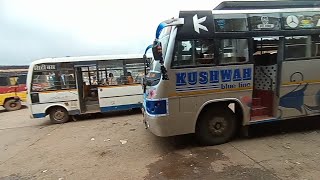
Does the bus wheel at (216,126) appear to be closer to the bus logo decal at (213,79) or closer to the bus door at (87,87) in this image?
the bus logo decal at (213,79)

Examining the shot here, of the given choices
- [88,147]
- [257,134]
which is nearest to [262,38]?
[257,134]

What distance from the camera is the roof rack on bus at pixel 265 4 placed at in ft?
19.4

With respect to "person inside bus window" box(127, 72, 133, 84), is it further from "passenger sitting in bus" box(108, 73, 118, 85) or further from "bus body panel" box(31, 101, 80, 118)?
"bus body panel" box(31, 101, 80, 118)

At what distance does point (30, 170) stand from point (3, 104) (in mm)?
13344

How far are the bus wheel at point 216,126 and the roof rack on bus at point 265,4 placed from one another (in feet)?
7.58

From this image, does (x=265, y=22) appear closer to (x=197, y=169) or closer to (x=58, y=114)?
(x=197, y=169)

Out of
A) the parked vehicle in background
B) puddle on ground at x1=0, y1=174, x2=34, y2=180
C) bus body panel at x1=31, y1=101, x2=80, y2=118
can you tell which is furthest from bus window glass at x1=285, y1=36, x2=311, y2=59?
the parked vehicle in background

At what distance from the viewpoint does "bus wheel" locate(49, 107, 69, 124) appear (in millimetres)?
10281

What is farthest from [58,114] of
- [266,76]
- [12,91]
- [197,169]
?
[12,91]

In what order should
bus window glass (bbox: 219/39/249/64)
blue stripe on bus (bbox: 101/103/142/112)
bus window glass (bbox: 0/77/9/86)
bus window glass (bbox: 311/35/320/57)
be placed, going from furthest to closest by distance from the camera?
bus window glass (bbox: 0/77/9/86) < blue stripe on bus (bbox: 101/103/142/112) < bus window glass (bbox: 311/35/320/57) < bus window glass (bbox: 219/39/249/64)

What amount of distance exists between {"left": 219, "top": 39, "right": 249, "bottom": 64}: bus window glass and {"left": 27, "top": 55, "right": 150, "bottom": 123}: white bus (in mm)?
5493

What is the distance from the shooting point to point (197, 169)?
458cm

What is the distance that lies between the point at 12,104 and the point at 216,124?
15263 mm

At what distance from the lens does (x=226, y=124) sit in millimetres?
5773
